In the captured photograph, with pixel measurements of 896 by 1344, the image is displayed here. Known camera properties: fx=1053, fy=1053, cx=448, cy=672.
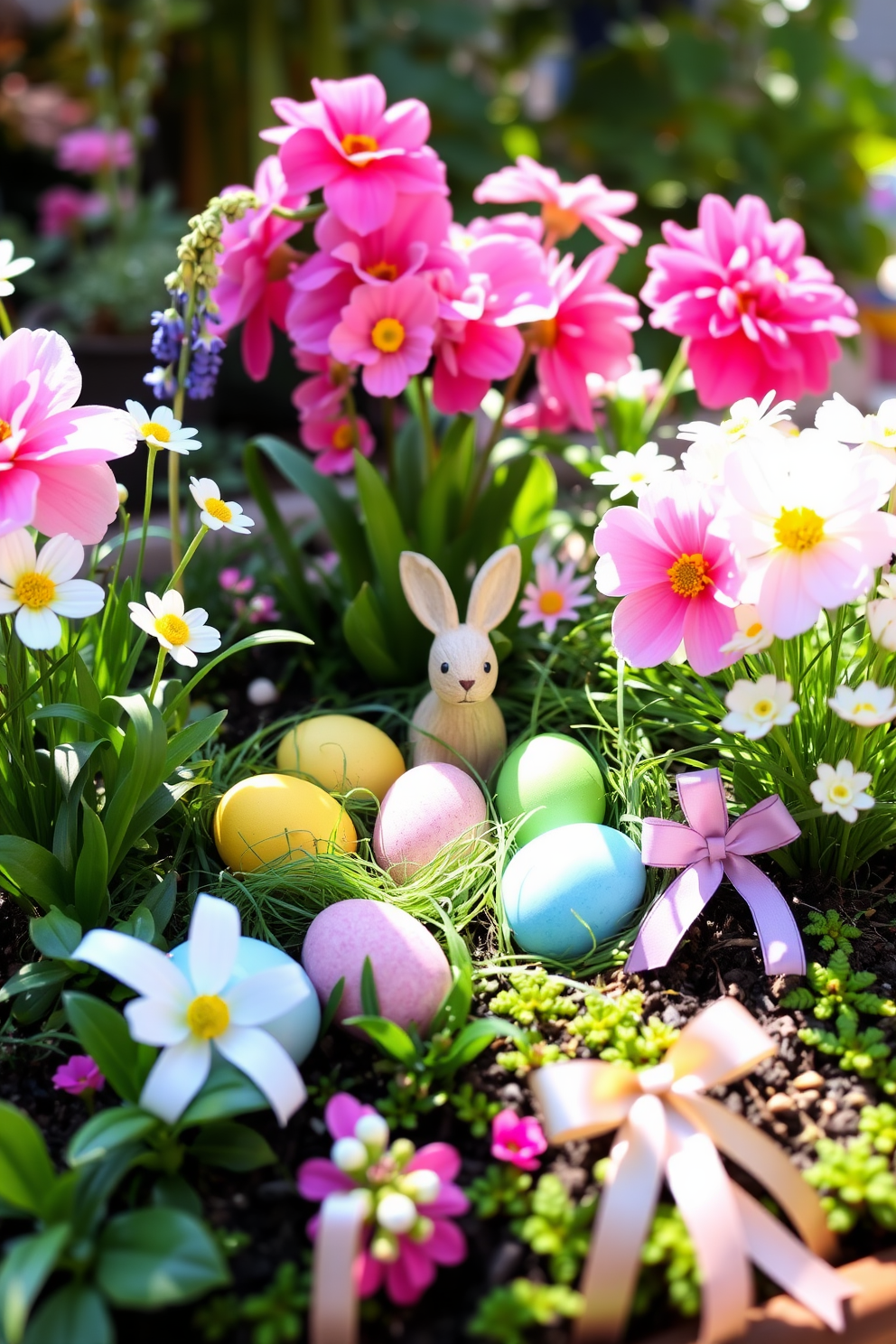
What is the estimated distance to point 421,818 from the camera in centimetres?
96

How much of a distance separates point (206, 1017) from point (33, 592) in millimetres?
327

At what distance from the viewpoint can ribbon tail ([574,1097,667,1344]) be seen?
0.63 m

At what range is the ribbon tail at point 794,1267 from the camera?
0.65 meters

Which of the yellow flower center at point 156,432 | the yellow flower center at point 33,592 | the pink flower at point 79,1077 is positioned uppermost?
the yellow flower center at point 156,432

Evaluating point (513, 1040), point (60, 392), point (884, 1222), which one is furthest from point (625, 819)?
point (60, 392)

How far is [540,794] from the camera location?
0.99 meters

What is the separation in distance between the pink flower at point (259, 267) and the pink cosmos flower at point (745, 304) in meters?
0.39

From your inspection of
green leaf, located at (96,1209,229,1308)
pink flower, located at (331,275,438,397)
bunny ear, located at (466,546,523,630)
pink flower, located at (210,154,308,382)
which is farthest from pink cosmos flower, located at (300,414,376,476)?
green leaf, located at (96,1209,229,1308)

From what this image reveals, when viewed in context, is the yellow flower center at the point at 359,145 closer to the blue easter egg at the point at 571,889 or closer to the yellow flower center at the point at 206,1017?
the blue easter egg at the point at 571,889

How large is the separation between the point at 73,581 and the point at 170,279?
359 mm

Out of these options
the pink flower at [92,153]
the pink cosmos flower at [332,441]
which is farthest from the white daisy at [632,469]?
the pink flower at [92,153]

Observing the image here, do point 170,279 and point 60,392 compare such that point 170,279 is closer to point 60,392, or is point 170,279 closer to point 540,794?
point 60,392

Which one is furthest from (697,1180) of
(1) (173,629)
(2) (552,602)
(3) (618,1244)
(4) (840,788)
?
(2) (552,602)

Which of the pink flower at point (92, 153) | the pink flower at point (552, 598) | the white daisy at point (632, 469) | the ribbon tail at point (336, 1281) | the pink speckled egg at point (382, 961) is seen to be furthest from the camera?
the pink flower at point (92, 153)
